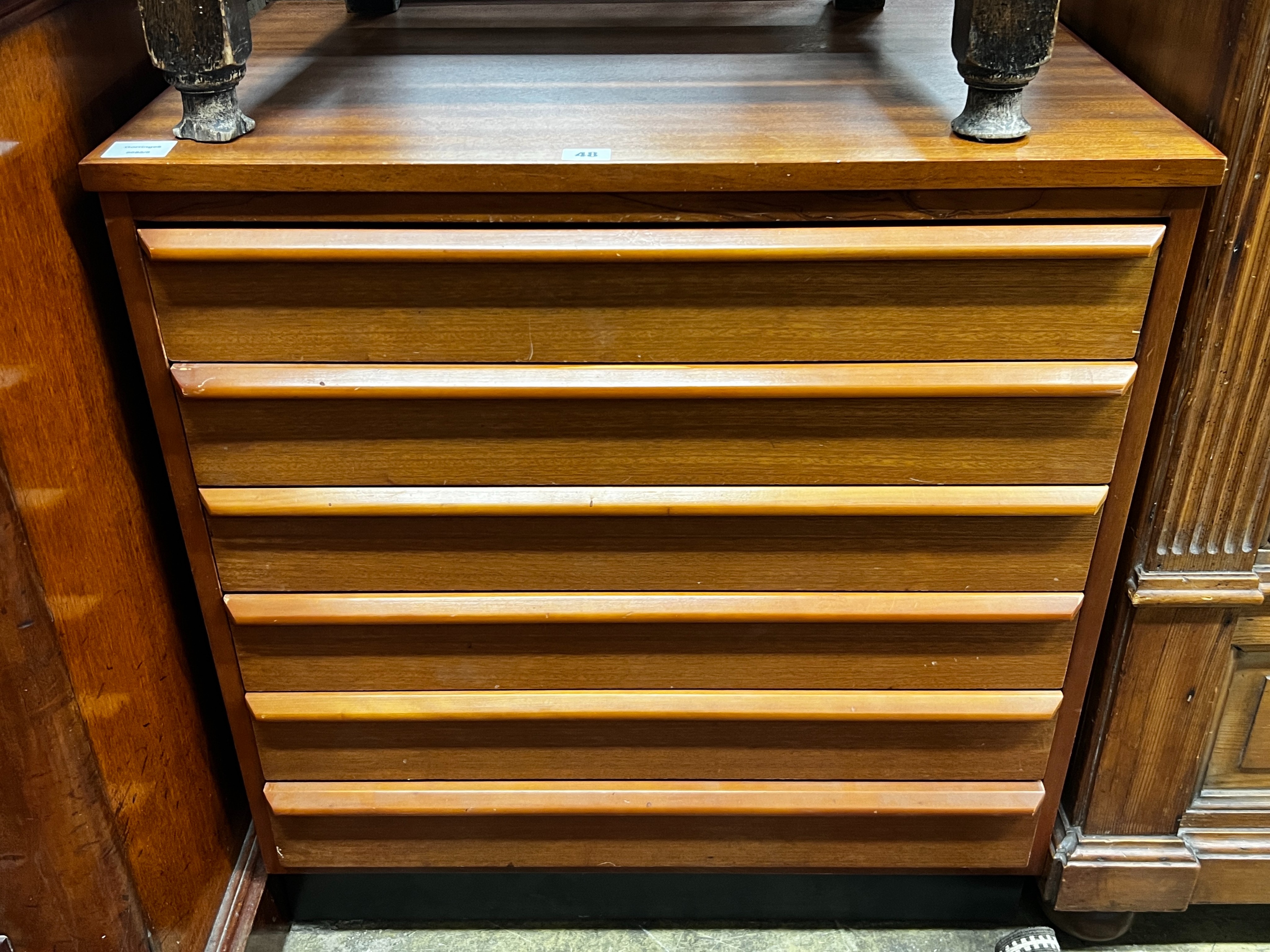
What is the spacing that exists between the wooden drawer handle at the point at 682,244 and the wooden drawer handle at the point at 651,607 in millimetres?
366

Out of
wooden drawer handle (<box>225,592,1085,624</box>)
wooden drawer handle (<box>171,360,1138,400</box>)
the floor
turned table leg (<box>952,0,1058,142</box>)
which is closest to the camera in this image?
turned table leg (<box>952,0,1058,142</box>)

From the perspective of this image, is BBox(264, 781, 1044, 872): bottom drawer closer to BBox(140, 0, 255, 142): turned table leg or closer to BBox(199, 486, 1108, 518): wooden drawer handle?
BBox(199, 486, 1108, 518): wooden drawer handle

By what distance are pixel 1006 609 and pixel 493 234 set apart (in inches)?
25.3

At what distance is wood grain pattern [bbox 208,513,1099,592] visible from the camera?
115 cm

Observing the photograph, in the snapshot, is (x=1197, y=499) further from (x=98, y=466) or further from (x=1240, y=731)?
(x=98, y=466)

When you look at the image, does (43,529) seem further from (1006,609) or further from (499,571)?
(1006,609)

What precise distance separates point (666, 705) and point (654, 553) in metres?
0.19

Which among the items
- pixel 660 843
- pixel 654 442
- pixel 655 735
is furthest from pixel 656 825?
pixel 654 442

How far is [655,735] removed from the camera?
1.29 metres

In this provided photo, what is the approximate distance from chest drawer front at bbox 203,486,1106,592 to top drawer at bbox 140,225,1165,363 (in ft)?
0.47

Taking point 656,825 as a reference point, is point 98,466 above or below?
above

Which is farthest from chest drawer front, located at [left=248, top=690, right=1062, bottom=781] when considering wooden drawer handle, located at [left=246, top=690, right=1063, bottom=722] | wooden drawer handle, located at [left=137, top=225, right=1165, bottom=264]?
wooden drawer handle, located at [left=137, top=225, right=1165, bottom=264]

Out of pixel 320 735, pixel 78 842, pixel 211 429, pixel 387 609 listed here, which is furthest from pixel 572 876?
pixel 211 429

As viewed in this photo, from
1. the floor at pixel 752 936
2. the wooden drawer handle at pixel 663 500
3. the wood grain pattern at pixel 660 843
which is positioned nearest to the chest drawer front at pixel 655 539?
the wooden drawer handle at pixel 663 500
